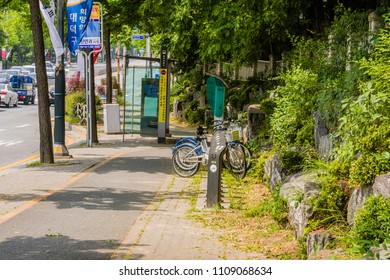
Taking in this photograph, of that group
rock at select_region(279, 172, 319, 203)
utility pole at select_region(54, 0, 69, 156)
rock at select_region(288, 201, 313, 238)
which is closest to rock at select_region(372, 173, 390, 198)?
rock at select_region(288, 201, 313, 238)

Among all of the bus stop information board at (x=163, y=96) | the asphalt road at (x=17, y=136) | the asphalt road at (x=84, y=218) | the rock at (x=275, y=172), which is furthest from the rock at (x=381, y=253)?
the bus stop information board at (x=163, y=96)

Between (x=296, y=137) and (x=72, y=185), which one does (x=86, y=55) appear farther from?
(x=296, y=137)

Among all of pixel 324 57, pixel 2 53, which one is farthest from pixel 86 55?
pixel 2 53

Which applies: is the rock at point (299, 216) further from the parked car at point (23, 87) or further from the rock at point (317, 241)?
the parked car at point (23, 87)

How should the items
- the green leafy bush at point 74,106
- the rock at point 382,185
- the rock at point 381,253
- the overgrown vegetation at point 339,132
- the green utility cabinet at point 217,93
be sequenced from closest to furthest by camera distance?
the rock at point 381,253 → the rock at point 382,185 → the overgrown vegetation at point 339,132 → the green utility cabinet at point 217,93 → the green leafy bush at point 74,106

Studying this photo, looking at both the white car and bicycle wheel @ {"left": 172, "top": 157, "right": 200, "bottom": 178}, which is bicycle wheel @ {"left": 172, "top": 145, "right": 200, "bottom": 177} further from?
the white car

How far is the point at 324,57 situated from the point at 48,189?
6.23 meters

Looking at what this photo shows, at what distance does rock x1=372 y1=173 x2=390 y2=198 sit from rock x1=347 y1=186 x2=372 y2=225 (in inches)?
14.2

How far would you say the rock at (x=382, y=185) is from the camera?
8500mm

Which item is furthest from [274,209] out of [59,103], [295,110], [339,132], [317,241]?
[59,103]

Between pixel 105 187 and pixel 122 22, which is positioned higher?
pixel 122 22

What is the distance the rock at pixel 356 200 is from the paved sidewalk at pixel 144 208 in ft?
3.78

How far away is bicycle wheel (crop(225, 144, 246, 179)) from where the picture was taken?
17000 mm

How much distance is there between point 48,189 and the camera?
1545 cm
